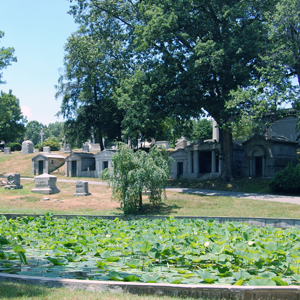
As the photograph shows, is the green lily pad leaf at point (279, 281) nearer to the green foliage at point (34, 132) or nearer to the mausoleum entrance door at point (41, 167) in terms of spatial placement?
the mausoleum entrance door at point (41, 167)

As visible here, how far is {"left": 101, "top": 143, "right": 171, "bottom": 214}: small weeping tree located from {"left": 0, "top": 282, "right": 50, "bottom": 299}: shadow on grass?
544 inches

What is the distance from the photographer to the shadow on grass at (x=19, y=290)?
181 inches

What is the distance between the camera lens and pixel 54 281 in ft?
16.8

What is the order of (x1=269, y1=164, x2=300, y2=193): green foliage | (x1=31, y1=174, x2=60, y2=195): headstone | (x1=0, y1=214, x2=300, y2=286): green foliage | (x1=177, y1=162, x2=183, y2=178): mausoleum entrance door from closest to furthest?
(x1=0, y1=214, x2=300, y2=286): green foliage < (x1=269, y1=164, x2=300, y2=193): green foliage < (x1=31, y1=174, x2=60, y2=195): headstone < (x1=177, y1=162, x2=183, y2=178): mausoleum entrance door

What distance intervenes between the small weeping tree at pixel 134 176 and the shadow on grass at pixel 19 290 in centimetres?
1380

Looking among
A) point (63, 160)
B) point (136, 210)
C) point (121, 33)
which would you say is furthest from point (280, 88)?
point (63, 160)

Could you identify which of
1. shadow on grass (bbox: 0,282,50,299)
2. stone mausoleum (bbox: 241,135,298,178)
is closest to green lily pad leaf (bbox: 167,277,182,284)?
shadow on grass (bbox: 0,282,50,299)

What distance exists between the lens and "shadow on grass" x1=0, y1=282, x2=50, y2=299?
4586mm

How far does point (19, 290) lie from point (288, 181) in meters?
21.9

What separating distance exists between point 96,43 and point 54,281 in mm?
35656

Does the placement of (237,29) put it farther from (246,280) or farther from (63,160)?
(63,160)

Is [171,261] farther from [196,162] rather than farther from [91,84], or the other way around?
[91,84]

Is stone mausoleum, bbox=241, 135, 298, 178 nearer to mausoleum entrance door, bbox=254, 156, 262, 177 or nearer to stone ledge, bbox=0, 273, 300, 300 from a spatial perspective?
mausoleum entrance door, bbox=254, 156, 262, 177

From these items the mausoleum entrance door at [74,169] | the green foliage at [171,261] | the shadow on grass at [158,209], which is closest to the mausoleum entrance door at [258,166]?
the shadow on grass at [158,209]
